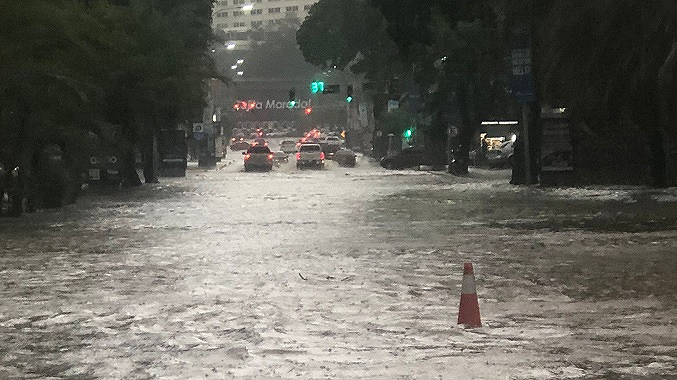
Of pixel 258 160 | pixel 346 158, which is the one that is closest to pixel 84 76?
pixel 258 160

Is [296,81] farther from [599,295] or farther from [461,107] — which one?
[599,295]

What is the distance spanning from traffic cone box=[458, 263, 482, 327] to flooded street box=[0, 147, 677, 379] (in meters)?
0.16

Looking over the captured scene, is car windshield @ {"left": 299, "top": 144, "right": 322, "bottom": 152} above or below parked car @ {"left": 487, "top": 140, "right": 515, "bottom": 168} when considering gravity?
above

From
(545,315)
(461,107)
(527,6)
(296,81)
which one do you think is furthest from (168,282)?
(296,81)

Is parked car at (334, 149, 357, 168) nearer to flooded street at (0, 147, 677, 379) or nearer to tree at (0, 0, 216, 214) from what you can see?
tree at (0, 0, 216, 214)

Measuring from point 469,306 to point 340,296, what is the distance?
2.64m

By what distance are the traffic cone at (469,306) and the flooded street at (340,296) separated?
0.16 m

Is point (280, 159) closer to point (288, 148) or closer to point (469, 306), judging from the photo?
point (288, 148)

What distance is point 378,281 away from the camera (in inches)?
614

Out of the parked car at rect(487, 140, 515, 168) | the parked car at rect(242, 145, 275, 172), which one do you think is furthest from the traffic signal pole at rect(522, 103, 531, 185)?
the parked car at rect(242, 145, 275, 172)

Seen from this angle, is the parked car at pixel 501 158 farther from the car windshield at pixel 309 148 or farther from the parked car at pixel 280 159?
the parked car at pixel 280 159

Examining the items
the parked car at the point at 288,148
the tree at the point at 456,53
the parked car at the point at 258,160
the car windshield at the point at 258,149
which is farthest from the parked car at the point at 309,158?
the parked car at the point at 288,148

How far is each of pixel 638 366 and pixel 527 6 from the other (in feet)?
93.2

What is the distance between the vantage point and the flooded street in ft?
33.0
